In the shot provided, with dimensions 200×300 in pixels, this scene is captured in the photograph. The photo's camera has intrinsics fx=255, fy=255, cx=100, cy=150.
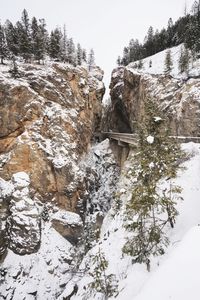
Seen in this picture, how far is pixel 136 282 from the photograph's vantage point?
11.6 metres

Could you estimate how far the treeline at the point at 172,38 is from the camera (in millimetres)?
56753

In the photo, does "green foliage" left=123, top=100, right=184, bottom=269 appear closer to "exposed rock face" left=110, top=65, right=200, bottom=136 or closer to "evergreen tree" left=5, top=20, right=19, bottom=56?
"exposed rock face" left=110, top=65, right=200, bottom=136

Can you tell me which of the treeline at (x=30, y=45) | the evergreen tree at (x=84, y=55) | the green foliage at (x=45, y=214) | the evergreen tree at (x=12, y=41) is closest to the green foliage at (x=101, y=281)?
the green foliage at (x=45, y=214)

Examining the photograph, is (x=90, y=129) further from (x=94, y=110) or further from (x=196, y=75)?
(x=196, y=75)

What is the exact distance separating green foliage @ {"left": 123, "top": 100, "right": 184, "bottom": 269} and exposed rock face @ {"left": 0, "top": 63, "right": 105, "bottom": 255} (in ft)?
67.8

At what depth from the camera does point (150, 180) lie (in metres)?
12.6

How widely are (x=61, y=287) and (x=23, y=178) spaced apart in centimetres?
1386

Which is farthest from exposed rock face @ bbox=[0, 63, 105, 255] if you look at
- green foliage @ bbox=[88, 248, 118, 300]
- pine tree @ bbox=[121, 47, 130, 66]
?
pine tree @ bbox=[121, 47, 130, 66]

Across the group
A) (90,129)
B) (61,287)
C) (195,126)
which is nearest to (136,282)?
(61,287)

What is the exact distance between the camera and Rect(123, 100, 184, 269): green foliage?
12.0 metres

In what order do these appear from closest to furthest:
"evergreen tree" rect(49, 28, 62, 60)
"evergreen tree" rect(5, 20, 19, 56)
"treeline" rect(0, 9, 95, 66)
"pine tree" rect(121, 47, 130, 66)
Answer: "treeline" rect(0, 9, 95, 66) → "evergreen tree" rect(5, 20, 19, 56) → "evergreen tree" rect(49, 28, 62, 60) → "pine tree" rect(121, 47, 130, 66)

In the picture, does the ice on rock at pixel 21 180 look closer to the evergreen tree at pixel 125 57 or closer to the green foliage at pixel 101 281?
the green foliage at pixel 101 281

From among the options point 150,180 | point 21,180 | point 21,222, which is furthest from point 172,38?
point 150,180

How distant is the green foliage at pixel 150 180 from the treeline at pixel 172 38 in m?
48.6
